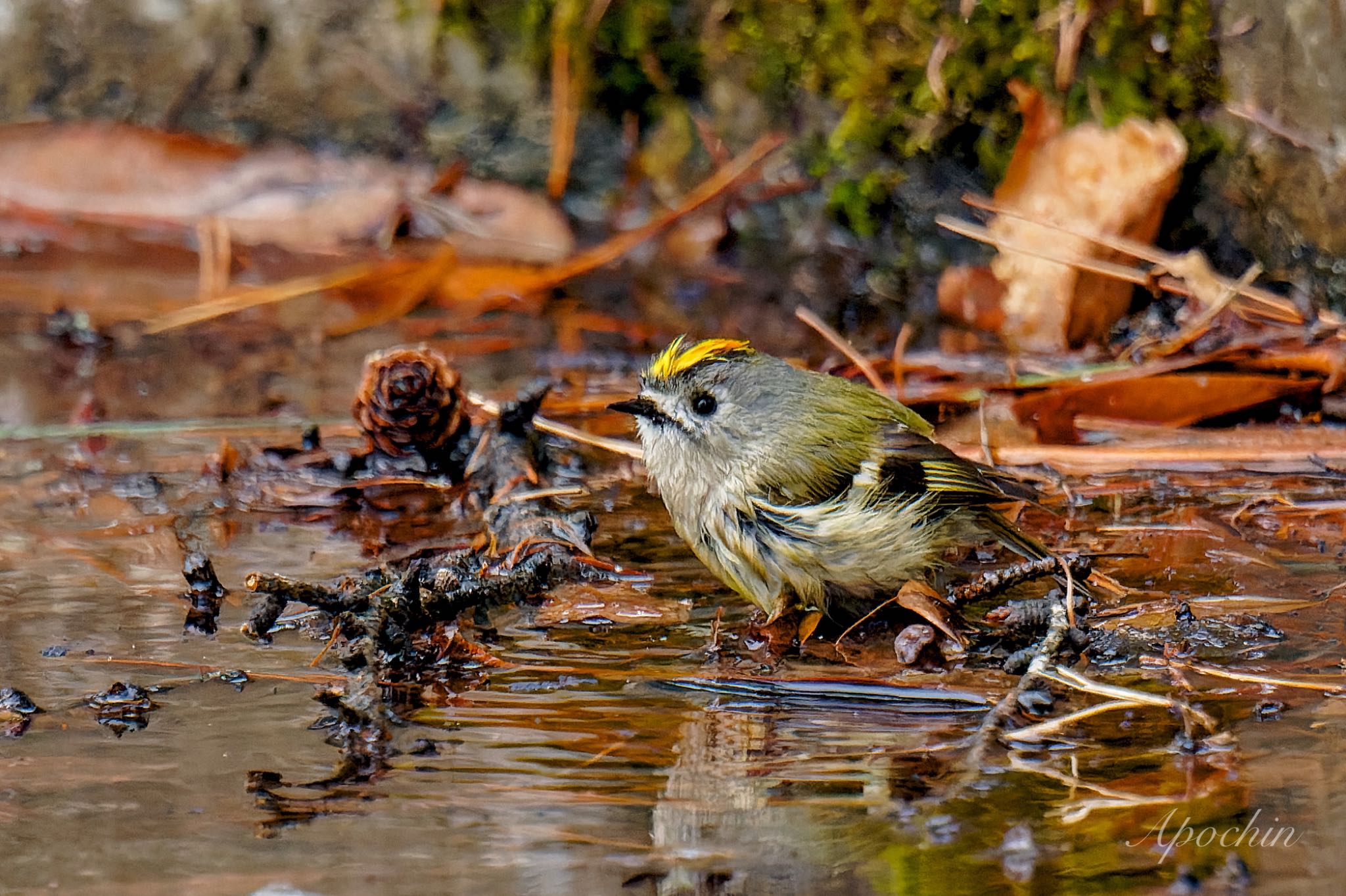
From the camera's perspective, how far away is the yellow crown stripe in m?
3.26

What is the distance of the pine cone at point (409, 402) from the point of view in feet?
12.3

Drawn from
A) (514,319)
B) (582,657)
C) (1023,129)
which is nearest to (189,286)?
(514,319)

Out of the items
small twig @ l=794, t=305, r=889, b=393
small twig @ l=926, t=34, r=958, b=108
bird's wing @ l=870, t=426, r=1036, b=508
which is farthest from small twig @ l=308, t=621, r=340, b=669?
small twig @ l=926, t=34, r=958, b=108

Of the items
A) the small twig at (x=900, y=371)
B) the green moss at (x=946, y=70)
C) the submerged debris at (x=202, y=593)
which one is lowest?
the submerged debris at (x=202, y=593)

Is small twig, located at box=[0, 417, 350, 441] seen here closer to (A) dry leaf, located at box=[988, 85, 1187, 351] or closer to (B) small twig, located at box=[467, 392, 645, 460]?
(B) small twig, located at box=[467, 392, 645, 460]

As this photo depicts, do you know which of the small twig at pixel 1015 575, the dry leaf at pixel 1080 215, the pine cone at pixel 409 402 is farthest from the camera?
the dry leaf at pixel 1080 215

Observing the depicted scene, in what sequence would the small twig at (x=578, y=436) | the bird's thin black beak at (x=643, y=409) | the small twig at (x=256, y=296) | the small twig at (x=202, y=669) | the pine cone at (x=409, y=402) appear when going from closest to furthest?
1. the small twig at (x=202, y=669)
2. the bird's thin black beak at (x=643, y=409)
3. the pine cone at (x=409, y=402)
4. the small twig at (x=578, y=436)
5. the small twig at (x=256, y=296)

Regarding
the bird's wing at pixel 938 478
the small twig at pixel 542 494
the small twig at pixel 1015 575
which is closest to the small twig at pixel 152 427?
the small twig at pixel 542 494

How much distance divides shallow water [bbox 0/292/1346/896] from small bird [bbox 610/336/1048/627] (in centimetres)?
17

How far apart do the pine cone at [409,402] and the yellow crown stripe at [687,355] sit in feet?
2.25

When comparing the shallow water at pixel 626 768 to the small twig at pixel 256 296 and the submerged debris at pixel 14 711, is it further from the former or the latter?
the small twig at pixel 256 296

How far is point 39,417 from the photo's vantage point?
431 cm

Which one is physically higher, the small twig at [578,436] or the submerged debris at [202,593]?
the small twig at [578,436]

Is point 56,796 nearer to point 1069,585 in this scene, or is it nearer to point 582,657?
point 582,657
